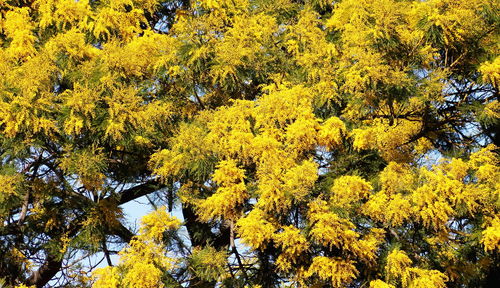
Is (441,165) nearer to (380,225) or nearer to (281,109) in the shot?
(380,225)

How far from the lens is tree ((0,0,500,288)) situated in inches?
232

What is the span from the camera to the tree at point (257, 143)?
5902mm

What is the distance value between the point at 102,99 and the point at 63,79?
2.00 feet

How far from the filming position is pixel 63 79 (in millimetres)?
7062

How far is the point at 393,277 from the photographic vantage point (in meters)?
5.83

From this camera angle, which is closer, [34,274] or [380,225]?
[380,225]

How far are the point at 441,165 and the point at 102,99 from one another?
9.21 feet

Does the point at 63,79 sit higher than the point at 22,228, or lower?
higher

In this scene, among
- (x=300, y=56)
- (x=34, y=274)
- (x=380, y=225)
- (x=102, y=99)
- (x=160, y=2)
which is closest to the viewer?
(x=380, y=225)

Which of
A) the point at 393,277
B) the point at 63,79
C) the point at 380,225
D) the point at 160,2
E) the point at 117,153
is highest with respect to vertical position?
the point at 160,2

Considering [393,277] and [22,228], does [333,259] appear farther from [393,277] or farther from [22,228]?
[22,228]

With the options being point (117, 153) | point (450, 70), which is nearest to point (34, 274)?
point (117, 153)

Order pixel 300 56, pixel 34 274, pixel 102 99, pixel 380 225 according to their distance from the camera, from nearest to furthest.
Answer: pixel 380 225
pixel 102 99
pixel 300 56
pixel 34 274

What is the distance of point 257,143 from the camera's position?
6.16 m
